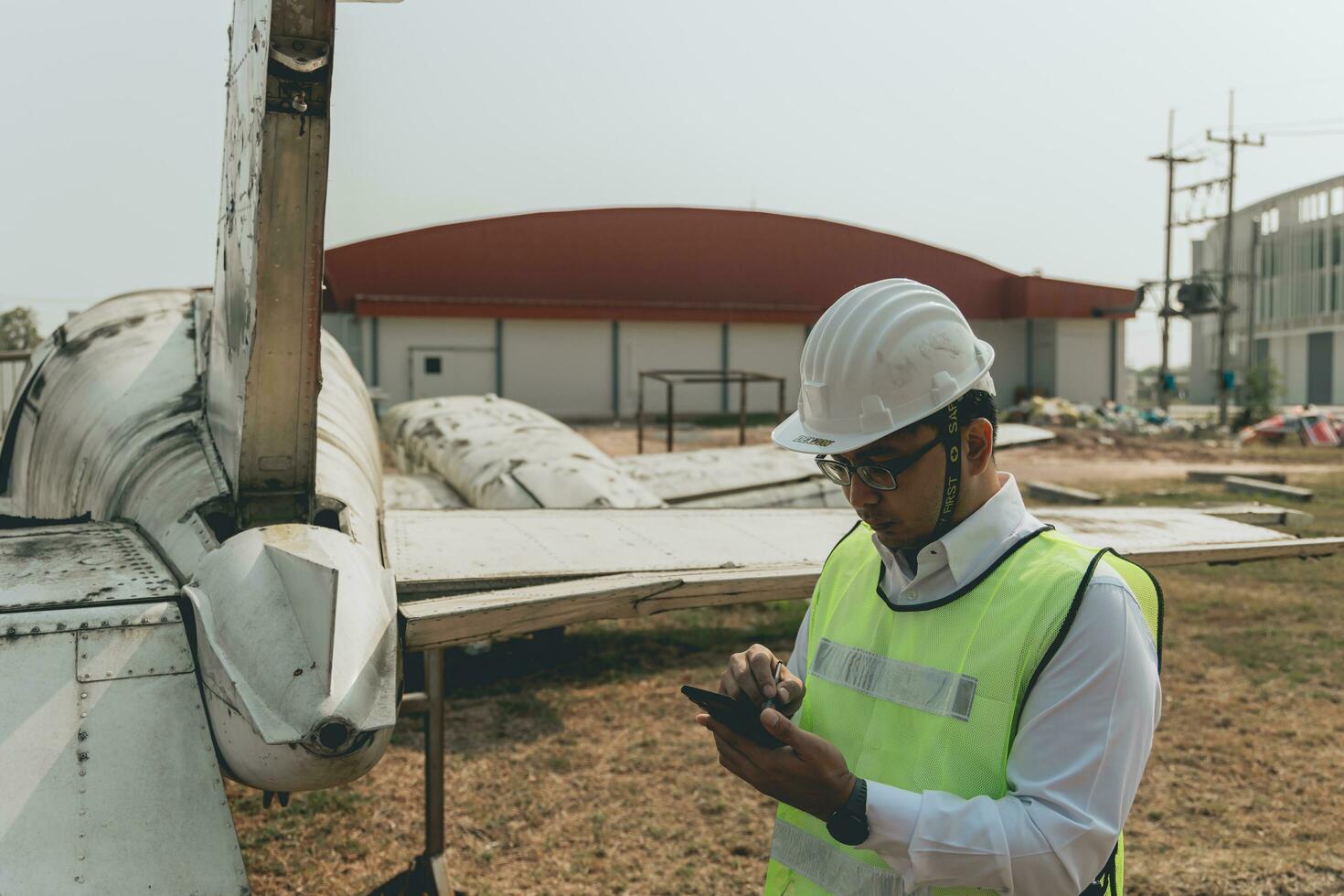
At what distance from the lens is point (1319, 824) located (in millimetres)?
4871

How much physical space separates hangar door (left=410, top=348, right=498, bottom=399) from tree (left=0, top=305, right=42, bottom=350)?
12.4m

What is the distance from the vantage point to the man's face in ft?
6.66

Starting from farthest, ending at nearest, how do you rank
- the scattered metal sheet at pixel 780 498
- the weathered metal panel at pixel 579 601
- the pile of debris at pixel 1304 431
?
1. the pile of debris at pixel 1304 431
2. the scattered metal sheet at pixel 780 498
3. the weathered metal panel at pixel 579 601

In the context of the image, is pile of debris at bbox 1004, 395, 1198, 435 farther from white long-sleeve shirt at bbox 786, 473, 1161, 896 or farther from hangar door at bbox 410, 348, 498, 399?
white long-sleeve shirt at bbox 786, 473, 1161, 896

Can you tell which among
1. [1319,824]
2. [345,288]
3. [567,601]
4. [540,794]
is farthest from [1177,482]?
[345,288]

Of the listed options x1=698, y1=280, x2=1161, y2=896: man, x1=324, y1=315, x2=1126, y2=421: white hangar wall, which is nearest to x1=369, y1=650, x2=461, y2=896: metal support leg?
x1=698, y1=280, x2=1161, y2=896: man

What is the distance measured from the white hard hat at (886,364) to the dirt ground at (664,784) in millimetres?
3076

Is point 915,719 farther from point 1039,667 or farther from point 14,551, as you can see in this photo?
point 14,551

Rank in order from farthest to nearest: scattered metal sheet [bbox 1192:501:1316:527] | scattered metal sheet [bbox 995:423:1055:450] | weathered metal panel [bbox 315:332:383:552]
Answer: scattered metal sheet [bbox 995:423:1055:450] < scattered metal sheet [bbox 1192:501:1316:527] < weathered metal panel [bbox 315:332:383:552]

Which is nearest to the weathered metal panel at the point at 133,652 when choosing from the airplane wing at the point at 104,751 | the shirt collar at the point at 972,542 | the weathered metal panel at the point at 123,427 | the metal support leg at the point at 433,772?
the airplane wing at the point at 104,751

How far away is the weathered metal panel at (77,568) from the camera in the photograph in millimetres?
3180

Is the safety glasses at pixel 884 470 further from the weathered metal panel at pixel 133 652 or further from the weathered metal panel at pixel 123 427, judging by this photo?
the weathered metal panel at pixel 123 427

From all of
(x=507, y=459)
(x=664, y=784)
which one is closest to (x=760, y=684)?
(x=664, y=784)

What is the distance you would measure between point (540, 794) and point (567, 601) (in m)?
2.25
